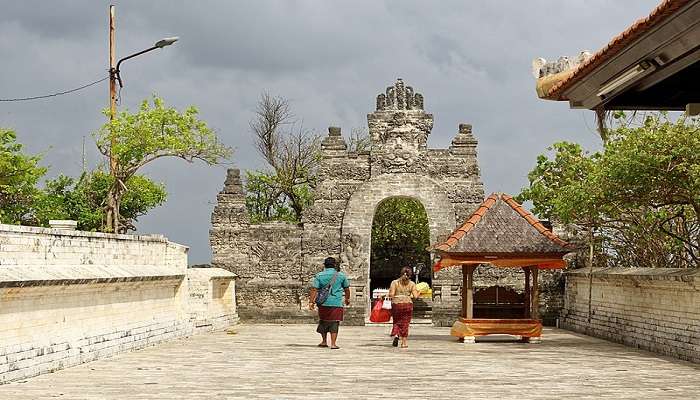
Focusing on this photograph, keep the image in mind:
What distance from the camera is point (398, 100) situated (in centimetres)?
2702

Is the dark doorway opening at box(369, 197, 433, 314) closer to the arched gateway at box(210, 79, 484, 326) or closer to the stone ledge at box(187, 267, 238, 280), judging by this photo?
the arched gateway at box(210, 79, 484, 326)

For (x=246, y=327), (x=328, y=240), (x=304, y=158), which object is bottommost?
(x=246, y=327)

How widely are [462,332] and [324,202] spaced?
799cm

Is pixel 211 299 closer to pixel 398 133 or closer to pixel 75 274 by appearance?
pixel 398 133

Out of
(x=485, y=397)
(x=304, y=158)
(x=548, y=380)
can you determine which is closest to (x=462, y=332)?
(x=548, y=380)

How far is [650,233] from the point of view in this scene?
23.2 m

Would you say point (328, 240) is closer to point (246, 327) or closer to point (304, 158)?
point (246, 327)

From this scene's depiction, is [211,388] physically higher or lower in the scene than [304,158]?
lower

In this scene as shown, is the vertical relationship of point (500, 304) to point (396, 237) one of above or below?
below

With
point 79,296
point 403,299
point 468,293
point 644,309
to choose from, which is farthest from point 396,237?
point 79,296

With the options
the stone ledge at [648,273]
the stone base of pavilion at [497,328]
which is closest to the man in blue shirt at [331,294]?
the stone base of pavilion at [497,328]

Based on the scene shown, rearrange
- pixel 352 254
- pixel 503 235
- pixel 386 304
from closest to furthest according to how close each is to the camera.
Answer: pixel 503 235, pixel 386 304, pixel 352 254

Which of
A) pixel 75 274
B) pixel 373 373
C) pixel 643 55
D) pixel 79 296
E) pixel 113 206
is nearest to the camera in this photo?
pixel 643 55

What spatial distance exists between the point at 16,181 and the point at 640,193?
18.9 m
